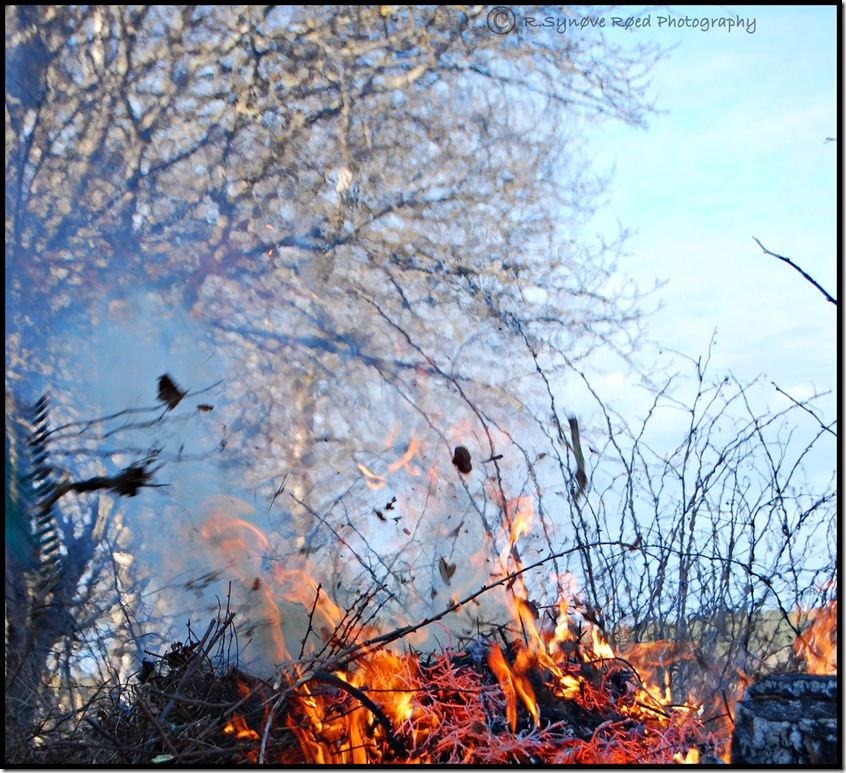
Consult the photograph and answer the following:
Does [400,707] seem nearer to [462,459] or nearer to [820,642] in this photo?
[462,459]

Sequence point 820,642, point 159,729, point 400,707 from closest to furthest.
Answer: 1. point 159,729
2. point 400,707
3. point 820,642

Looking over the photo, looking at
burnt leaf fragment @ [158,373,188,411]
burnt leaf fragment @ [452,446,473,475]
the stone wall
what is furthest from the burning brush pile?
burnt leaf fragment @ [158,373,188,411]

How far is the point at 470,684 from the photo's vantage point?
2221 mm

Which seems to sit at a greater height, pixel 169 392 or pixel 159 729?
pixel 169 392

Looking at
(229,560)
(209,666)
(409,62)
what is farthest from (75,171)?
(209,666)

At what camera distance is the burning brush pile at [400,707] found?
2.05 m

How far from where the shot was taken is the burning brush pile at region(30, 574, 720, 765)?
80.9 inches

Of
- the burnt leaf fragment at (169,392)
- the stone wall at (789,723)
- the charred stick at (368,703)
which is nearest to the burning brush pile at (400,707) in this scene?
the charred stick at (368,703)

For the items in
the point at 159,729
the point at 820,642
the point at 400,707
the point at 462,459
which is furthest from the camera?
the point at 462,459

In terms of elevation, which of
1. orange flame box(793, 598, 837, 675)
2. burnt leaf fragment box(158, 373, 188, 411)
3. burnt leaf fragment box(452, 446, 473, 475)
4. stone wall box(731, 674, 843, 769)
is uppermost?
burnt leaf fragment box(158, 373, 188, 411)

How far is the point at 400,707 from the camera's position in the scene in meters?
2.14

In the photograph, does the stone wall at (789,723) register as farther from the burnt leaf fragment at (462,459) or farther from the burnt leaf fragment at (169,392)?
the burnt leaf fragment at (169,392)

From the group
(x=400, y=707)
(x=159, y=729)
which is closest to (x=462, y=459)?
(x=400, y=707)

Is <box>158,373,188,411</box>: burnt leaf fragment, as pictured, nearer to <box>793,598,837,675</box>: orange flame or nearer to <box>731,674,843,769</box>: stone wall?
<box>731,674,843,769</box>: stone wall
